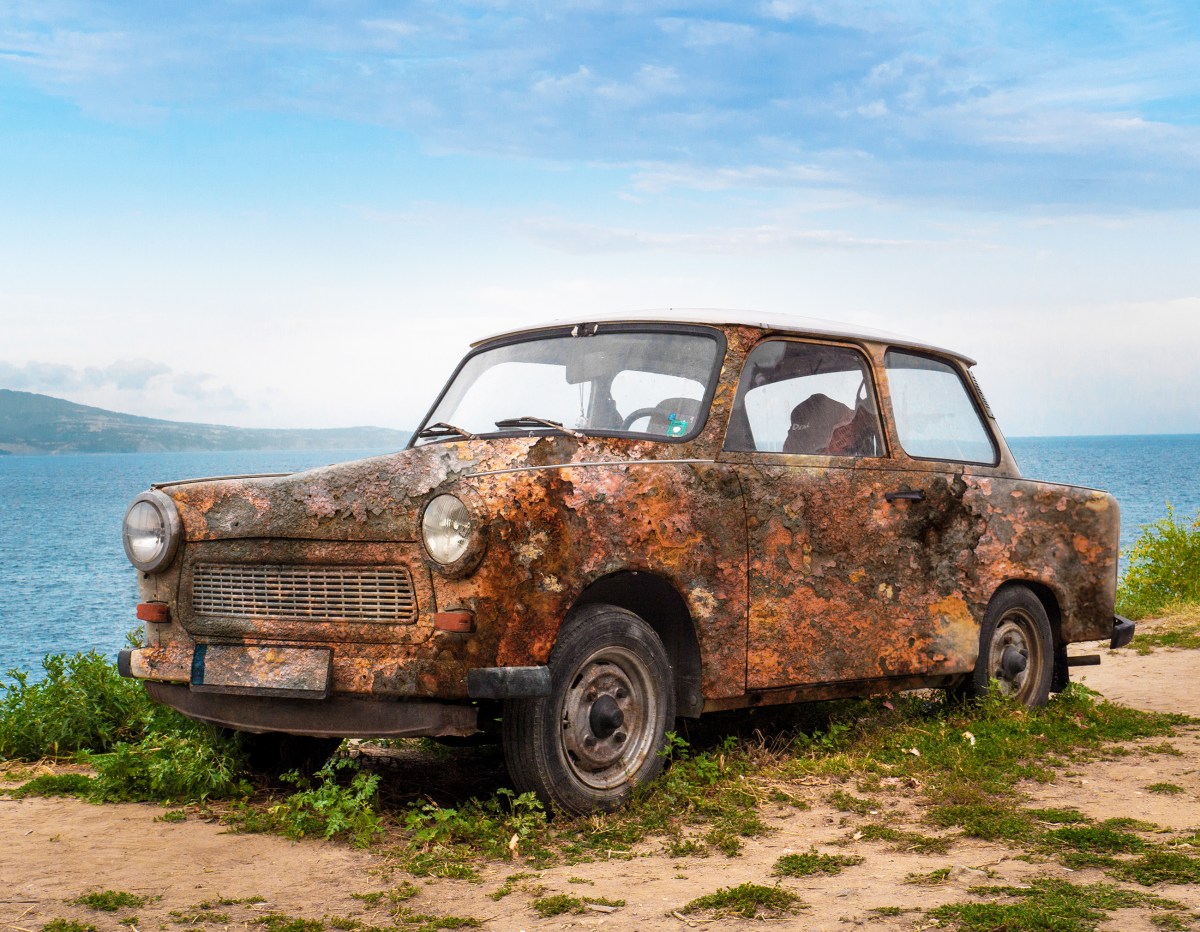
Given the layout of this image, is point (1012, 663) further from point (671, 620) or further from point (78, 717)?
point (78, 717)

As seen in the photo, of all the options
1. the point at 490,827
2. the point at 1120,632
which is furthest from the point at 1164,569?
the point at 490,827

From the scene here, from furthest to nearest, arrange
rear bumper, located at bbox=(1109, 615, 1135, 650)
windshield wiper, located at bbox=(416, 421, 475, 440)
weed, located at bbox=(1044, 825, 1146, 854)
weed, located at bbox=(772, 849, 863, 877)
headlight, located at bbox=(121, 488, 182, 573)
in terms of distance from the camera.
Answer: rear bumper, located at bbox=(1109, 615, 1135, 650)
windshield wiper, located at bbox=(416, 421, 475, 440)
headlight, located at bbox=(121, 488, 182, 573)
weed, located at bbox=(1044, 825, 1146, 854)
weed, located at bbox=(772, 849, 863, 877)

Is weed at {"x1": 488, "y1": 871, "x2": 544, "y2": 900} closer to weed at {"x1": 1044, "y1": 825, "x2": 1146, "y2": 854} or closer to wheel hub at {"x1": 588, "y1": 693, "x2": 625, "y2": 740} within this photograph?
wheel hub at {"x1": 588, "y1": 693, "x2": 625, "y2": 740}

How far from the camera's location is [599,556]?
5.42 m

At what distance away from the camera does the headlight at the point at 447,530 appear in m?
5.12

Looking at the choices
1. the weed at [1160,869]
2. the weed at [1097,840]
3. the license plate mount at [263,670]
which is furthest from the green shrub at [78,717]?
the weed at [1160,869]

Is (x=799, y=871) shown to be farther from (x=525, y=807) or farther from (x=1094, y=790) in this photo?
(x=1094, y=790)

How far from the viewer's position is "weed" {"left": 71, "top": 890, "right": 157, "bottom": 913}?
4512mm

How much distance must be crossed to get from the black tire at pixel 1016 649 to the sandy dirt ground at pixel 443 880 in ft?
4.87

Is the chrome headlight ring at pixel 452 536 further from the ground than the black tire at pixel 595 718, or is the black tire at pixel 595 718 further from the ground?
the chrome headlight ring at pixel 452 536

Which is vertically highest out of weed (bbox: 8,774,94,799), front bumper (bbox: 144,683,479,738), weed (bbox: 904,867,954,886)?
front bumper (bbox: 144,683,479,738)

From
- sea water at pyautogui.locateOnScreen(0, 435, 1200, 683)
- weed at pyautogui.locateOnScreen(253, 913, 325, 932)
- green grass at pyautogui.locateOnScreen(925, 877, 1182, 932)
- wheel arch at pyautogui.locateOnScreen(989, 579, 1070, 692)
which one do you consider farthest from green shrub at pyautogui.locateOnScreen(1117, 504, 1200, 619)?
weed at pyautogui.locateOnScreen(253, 913, 325, 932)

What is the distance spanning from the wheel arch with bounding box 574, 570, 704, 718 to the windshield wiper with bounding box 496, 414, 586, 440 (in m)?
0.70

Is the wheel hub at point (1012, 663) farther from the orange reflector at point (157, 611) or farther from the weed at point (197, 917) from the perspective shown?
the weed at point (197, 917)
